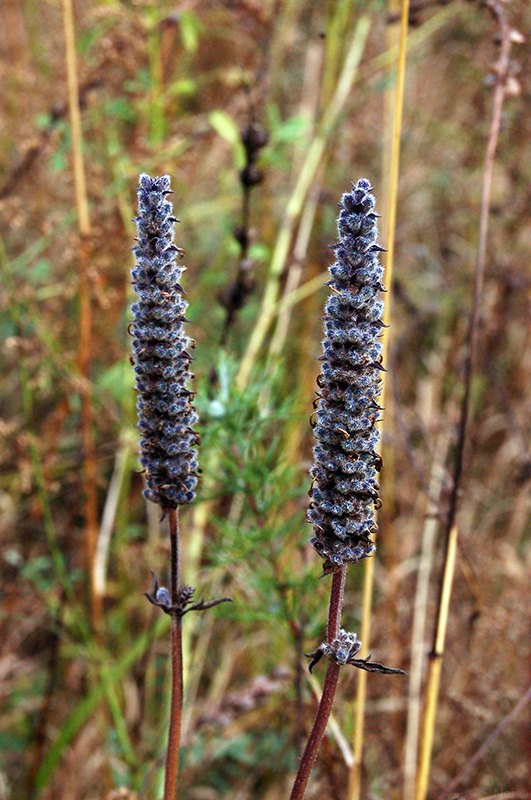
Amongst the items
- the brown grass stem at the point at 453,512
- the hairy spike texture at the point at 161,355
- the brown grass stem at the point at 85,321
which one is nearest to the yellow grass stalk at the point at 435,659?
the brown grass stem at the point at 453,512

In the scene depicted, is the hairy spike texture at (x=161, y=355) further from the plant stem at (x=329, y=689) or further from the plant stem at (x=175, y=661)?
the plant stem at (x=329, y=689)

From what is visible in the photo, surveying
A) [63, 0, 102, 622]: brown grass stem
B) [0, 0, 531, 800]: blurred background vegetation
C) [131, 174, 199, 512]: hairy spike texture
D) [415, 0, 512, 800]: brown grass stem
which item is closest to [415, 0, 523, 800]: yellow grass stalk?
[415, 0, 512, 800]: brown grass stem

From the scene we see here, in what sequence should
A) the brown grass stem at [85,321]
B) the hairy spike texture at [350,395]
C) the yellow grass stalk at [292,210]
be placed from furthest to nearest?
the yellow grass stalk at [292,210], the brown grass stem at [85,321], the hairy spike texture at [350,395]

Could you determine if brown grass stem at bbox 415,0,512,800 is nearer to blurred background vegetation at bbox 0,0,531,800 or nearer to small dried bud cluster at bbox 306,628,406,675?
blurred background vegetation at bbox 0,0,531,800

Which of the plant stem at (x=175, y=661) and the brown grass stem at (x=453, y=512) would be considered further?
the brown grass stem at (x=453, y=512)

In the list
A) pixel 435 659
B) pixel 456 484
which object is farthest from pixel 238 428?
pixel 435 659

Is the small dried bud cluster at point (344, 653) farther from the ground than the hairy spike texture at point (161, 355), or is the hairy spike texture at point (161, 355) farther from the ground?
the hairy spike texture at point (161, 355)

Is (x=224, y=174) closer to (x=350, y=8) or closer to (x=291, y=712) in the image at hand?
(x=350, y=8)

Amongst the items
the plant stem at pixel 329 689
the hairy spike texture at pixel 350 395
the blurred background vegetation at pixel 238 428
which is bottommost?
the plant stem at pixel 329 689
